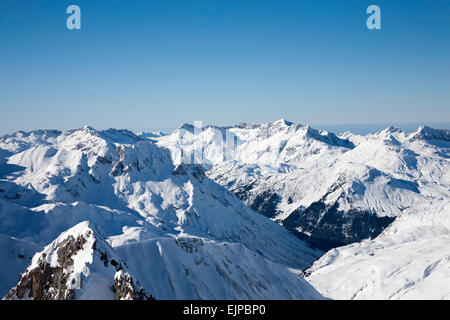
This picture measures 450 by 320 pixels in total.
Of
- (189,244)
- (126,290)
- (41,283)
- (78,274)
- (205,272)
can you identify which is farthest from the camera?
(189,244)

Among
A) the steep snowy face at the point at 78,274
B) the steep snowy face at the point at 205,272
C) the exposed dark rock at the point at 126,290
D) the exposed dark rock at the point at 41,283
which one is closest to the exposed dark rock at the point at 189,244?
the steep snowy face at the point at 205,272

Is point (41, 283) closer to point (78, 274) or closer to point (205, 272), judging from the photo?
point (78, 274)

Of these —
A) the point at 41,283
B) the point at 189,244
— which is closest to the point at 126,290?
the point at 41,283

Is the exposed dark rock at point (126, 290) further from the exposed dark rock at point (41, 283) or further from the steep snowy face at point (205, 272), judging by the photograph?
the steep snowy face at point (205, 272)

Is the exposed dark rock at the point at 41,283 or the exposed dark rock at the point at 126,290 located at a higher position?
the exposed dark rock at the point at 126,290

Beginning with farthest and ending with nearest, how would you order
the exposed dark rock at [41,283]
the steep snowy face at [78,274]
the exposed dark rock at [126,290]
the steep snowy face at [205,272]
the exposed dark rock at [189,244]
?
the exposed dark rock at [189,244] < the steep snowy face at [205,272] < the exposed dark rock at [41,283] < the steep snowy face at [78,274] < the exposed dark rock at [126,290]
